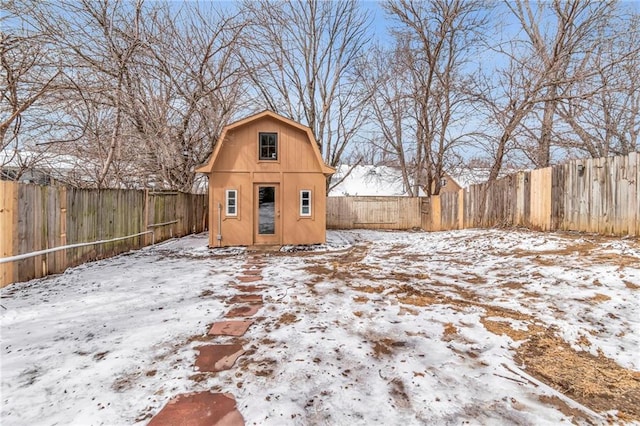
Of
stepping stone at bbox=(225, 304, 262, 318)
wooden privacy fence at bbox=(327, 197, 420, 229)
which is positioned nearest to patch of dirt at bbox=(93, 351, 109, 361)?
stepping stone at bbox=(225, 304, 262, 318)

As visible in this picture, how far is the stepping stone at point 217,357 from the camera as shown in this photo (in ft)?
7.40

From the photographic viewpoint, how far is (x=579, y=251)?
5086 millimetres

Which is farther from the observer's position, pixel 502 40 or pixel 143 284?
pixel 502 40

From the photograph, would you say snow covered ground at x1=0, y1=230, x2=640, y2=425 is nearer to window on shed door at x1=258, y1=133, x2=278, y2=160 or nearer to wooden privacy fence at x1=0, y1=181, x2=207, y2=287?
wooden privacy fence at x1=0, y1=181, x2=207, y2=287

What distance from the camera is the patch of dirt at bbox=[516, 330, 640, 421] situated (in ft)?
6.03

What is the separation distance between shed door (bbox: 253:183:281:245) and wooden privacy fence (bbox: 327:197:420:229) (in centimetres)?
745

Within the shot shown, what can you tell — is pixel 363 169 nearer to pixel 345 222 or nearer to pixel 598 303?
pixel 345 222

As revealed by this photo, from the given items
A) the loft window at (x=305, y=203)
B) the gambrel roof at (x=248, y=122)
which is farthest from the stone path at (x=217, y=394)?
the gambrel roof at (x=248, y=122)

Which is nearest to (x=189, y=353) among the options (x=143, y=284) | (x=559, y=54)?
(x=143, y=284)

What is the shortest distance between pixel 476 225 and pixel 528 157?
3916mm

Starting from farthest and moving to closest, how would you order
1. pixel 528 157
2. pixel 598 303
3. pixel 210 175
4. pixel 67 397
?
pixel 528 157 → pixel 210 175 → pixel 598 303 → pixel 67 397

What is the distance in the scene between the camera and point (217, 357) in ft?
7.87

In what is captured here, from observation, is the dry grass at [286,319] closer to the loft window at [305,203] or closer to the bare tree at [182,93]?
the loft window at [305,203]

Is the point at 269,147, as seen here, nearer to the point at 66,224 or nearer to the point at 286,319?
the point at 66,224
